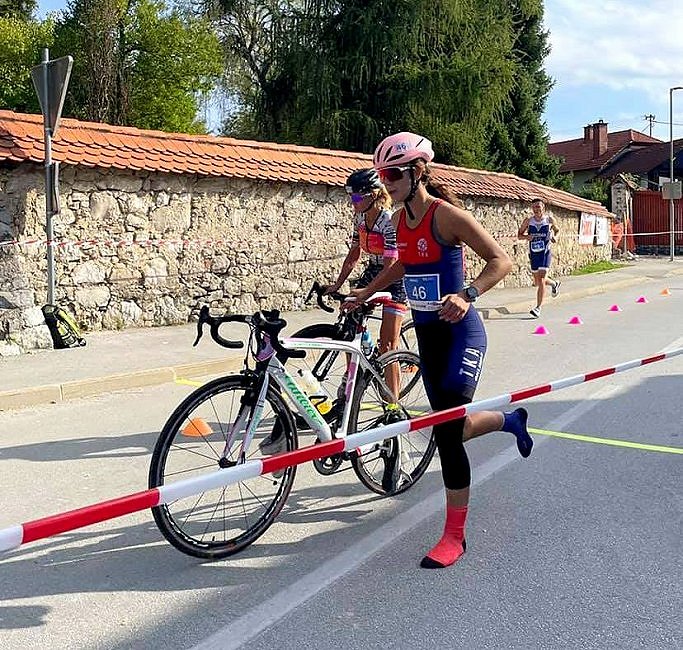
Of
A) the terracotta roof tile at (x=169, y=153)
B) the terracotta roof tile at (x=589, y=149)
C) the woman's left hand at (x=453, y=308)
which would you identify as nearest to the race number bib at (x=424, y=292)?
the woman's left hand at (x=453, y=308)

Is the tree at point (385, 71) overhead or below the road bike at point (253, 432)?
overhead

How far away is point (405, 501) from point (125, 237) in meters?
7.44

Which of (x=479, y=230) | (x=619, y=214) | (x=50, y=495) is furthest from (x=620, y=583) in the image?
(x=619, y=214)

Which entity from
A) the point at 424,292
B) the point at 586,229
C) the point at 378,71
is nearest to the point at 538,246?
the point at 378,71

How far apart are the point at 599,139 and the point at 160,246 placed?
54.5 meters

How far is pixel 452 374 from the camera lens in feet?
13.0

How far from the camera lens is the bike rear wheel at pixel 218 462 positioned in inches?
150

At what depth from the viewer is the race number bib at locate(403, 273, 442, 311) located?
3982 millimetres

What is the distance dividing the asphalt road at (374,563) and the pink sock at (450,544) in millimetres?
50

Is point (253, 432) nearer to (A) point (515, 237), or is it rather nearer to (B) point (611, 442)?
(B) point (611, 442)

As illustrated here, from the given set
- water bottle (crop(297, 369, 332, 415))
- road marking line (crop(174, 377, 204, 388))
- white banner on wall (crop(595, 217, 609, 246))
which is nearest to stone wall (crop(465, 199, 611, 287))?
white banner on wall (crop(595, 217, 609, 246))

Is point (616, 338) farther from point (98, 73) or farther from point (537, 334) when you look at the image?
point (98, 73)

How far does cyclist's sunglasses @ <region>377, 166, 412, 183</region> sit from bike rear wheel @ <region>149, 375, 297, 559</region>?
1160mm

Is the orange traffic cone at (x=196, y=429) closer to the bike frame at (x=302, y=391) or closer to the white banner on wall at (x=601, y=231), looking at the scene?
the bike frame at (x=302, y=391)
